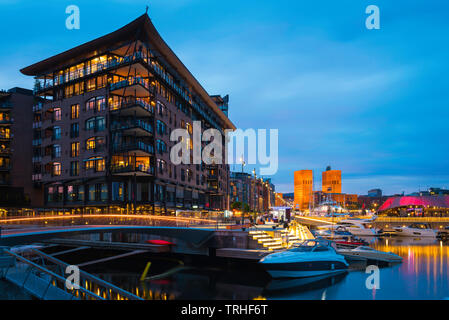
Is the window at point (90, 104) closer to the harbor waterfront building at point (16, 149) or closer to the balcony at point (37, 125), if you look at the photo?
Answer: the balcony at point (37, 125)

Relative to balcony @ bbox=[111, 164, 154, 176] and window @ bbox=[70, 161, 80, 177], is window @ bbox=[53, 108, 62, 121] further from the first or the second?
balcony @ bbox=[111, 164, 154, 176]

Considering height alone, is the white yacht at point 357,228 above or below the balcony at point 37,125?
below

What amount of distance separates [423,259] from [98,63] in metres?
58.5

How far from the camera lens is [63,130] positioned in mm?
62969

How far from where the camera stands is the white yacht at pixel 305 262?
31.6 m

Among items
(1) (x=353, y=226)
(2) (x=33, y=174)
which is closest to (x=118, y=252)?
(2) (x=33, y=174)

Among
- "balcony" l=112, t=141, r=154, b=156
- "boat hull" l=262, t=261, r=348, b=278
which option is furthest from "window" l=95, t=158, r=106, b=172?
"boat hull" l=262, t=261, r=348, b=278

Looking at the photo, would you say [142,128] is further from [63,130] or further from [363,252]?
[363,252]

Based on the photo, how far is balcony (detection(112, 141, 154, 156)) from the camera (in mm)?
54531

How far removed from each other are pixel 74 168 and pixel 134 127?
1525 centimetres

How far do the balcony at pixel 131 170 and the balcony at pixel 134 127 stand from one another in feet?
18.8

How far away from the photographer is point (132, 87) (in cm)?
5659

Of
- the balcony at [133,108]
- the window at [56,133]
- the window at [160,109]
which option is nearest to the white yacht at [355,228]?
the window at [160,109]

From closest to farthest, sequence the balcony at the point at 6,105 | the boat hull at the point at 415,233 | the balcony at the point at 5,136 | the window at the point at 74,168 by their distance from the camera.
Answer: the window at the point at 74,168
the balcony at the point at 5,136
the balcony at the point at 6,105
the boat hull at the point at 415,233
